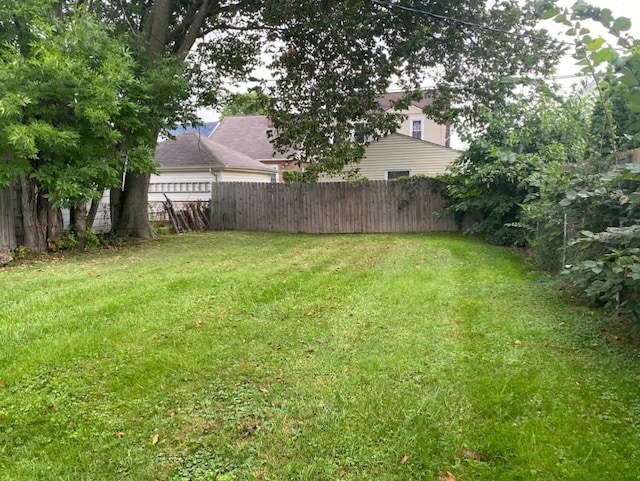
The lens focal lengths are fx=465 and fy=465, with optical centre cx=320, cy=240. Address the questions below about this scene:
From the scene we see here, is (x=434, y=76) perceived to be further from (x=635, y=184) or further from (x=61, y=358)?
(x=61, y=358)

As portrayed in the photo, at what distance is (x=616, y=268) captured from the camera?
2.92 meters

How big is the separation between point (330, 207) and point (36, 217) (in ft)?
27.7

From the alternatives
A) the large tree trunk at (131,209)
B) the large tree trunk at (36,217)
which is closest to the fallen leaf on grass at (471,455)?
the large tree trunk at (36,217)

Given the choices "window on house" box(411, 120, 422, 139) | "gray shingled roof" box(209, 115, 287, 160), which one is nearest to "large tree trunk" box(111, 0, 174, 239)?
"gray shingled roof" box(209, 115, 287, 160)

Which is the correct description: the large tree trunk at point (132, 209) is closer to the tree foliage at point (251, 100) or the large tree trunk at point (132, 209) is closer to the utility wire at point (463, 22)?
the tree foliage at point (251, 100)

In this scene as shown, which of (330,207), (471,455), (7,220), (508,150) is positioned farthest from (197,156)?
(471,455)

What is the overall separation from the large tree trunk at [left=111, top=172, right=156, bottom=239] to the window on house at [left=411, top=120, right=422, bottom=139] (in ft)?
49.2

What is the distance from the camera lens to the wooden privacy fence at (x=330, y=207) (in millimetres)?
14180

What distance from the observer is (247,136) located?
25.8m

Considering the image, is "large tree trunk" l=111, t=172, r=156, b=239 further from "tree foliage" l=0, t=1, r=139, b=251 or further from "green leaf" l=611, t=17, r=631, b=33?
"green leaf" l=611, t=17, r=631, b=33

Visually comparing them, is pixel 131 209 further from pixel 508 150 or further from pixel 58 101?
pixel 508 150

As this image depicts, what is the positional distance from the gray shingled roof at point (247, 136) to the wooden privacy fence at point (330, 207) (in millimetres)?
8558

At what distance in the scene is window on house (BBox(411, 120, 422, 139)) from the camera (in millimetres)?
22875

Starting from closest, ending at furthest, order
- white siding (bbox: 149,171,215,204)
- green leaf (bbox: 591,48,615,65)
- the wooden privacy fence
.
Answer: green leaf (bbox: 591,48,615,65)
the wooden privacy fence
white siding (bbox: 149,171,215,204)
